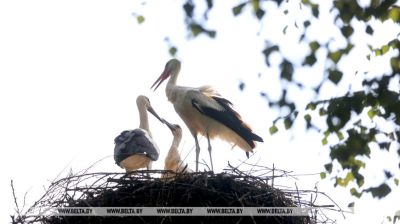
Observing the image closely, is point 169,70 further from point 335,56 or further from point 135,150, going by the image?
point 335,56

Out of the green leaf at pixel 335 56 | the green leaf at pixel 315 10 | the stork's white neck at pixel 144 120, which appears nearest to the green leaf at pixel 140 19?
the green leaf at pixel 315 10

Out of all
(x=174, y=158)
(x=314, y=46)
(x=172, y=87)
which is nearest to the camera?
(x=314, y=46)

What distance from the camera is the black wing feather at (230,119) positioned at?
319 inches

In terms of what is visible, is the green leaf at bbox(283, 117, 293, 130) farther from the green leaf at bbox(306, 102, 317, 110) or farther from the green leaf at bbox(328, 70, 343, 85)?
the green leaf at bbox(328, 70, 343, 85)

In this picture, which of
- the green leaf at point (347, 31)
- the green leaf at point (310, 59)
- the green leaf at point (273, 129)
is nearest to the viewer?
the green leaf at point (347, 31)

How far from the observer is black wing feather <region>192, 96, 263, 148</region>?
8.11 metres

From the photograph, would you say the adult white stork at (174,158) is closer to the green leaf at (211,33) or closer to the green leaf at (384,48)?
the green leaf at (211,33)

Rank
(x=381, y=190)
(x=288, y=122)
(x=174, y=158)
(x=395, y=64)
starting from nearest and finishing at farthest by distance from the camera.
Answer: (x=395, y=64) → (x=381, y=190) → (x=288, y=122) → (x=174, y=158)

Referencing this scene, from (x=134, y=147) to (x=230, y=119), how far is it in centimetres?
136

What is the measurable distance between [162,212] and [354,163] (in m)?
1.22

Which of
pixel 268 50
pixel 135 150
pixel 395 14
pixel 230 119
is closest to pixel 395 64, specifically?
pixel 395 14

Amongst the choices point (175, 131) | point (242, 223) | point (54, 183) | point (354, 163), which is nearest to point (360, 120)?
point (354, 163)

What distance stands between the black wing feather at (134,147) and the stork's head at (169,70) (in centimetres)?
142

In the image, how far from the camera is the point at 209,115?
26.9 feet
